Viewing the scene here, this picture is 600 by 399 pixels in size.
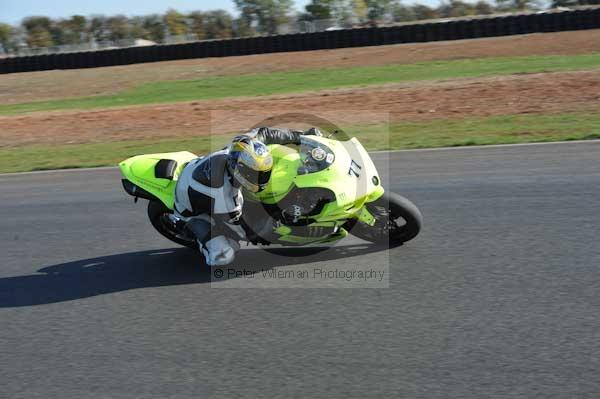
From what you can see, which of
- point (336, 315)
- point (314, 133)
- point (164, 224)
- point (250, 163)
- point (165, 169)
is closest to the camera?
point (336, 315)

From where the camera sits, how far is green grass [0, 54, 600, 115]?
66.3 feet

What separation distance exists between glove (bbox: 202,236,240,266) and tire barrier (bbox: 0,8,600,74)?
2627 centimetres

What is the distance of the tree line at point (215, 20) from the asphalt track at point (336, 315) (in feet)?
229

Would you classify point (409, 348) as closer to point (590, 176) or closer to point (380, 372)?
point (380, 372)

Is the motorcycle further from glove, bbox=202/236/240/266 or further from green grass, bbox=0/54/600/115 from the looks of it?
green grass, bbox=0/54/600/115

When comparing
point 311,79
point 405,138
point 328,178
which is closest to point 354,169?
point 328,178

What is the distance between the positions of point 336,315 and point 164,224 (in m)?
2.39

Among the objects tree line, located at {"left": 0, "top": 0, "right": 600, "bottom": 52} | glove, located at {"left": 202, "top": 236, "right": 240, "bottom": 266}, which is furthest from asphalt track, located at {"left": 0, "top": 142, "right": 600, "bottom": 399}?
tree line, located at {"left": 0, "top": 0, "right": 600, "bottom": 52}

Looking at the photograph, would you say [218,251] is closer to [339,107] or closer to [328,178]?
[328,178]

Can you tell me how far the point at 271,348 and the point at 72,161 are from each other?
8.83 meters

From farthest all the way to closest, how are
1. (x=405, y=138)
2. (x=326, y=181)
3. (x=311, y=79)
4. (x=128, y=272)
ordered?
(x=311, y=79) → (x=405, y=138) → (x=128, y=272) → (x=326, y=181)

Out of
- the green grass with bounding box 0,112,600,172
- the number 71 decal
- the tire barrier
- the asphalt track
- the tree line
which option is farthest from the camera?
the tree line

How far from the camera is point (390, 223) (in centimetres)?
627

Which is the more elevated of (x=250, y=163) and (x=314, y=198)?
(x=250, y=163)
